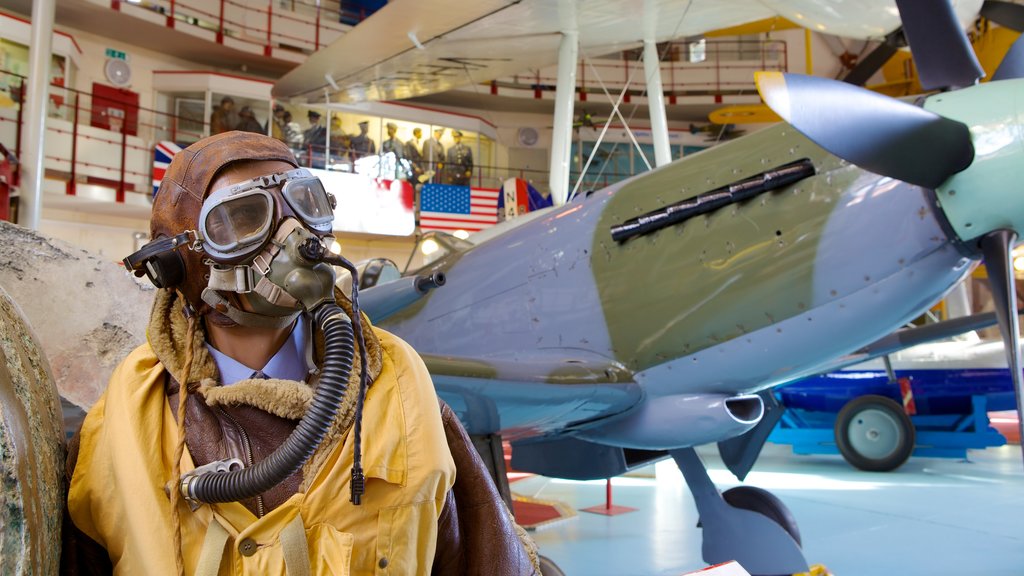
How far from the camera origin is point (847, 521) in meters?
6.06

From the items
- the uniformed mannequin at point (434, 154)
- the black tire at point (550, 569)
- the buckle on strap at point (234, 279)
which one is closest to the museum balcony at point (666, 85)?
the uniformed mannequin at point (434, 154)

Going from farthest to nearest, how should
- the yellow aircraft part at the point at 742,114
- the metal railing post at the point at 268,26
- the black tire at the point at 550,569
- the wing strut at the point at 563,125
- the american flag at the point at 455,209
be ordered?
the yellow aircraft part at the point at 742,114
the metal railing post at the point at 268,26
the american flag at the point at 455,209
the wing strut at the point at 563,125
the black tire at the point at 550,569

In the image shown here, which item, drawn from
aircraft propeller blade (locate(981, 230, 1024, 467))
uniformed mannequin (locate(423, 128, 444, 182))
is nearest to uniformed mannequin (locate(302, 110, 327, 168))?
uniformed mannequin (locate(423, 128, 444, 182))

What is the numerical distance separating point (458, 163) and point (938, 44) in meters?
15.4

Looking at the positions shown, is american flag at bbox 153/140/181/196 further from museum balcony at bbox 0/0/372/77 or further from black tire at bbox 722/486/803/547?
black tire at bbox 722/486/803/547

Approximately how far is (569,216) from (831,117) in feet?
5.29

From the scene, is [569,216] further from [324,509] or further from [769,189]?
[324,509]

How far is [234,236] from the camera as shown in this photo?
3.84ft

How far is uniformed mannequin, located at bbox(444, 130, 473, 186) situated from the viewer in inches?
720

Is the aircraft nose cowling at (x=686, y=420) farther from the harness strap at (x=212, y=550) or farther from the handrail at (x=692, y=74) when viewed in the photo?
the handrail at (x=692, y=74)

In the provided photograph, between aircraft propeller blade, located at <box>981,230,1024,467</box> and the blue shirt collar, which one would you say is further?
aircraft propeller blade, located at <box>981,230,1024,467</box>

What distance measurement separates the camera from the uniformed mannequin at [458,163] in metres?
18.3

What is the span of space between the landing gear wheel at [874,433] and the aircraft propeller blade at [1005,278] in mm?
6314

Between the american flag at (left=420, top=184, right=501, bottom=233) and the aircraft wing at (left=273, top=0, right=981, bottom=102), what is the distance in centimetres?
312
